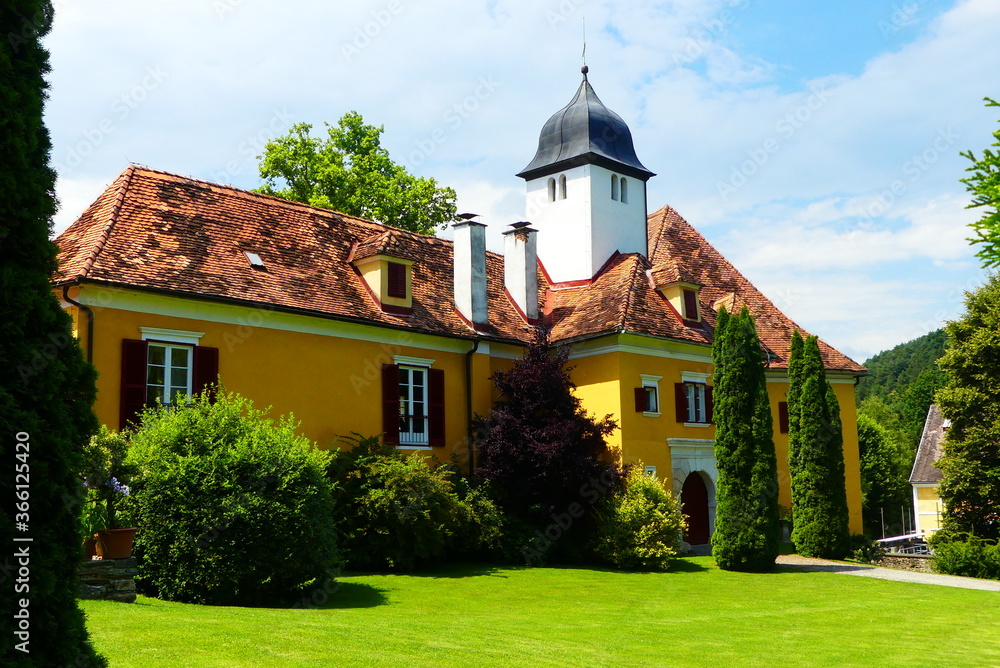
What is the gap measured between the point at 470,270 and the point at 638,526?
26.0 ft

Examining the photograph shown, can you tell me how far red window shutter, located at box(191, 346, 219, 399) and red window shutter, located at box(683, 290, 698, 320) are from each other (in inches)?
543

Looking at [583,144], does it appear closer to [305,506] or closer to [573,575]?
[573,575]

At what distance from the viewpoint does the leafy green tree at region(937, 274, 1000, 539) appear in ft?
79.6

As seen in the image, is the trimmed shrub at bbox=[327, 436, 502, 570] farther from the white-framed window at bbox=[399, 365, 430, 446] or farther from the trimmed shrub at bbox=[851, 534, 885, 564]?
the trimmed shrub at bbox=[851, 534, 885, 564]

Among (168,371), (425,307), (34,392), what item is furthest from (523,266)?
(34,392)

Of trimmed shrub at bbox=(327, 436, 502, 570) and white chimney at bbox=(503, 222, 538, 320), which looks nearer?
trimmed shrub at bbox=(327, 436, 502, 570)

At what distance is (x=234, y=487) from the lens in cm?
1362

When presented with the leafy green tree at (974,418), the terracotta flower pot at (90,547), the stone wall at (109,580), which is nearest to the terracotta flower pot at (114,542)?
the stone wall at (109,580)

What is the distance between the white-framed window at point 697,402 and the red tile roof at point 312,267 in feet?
4.76

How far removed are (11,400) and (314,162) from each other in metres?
28.6

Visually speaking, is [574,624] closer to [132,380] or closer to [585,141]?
[132,380]

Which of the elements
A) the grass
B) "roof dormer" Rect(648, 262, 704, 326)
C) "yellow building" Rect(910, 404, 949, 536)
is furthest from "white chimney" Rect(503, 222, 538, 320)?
"yellow building" Rect(910, 404, 949, 536)

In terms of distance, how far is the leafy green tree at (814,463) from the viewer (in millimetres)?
24891

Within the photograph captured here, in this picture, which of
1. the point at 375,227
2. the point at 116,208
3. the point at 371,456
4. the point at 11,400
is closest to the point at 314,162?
the point at 375,227
